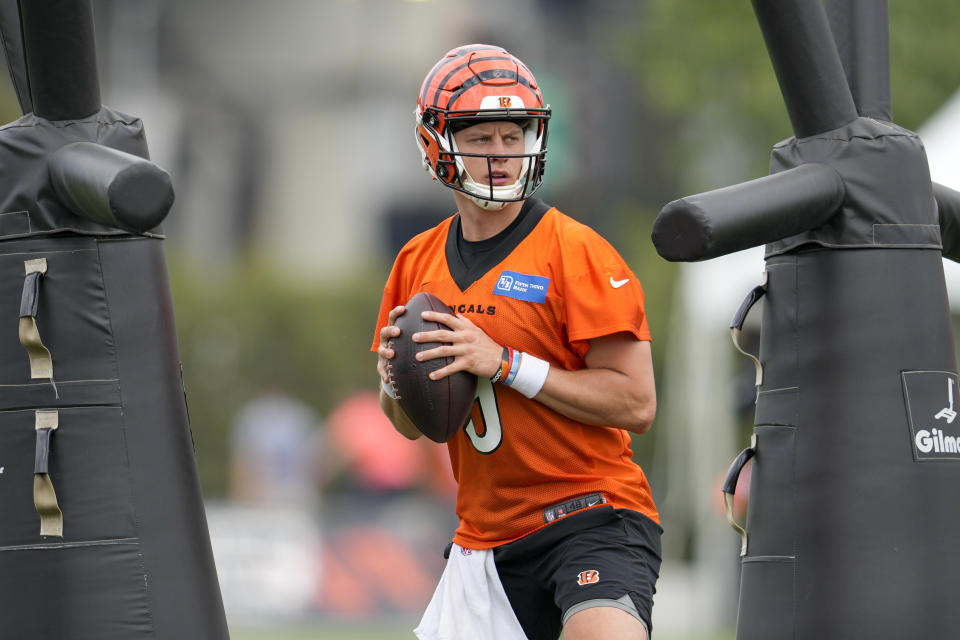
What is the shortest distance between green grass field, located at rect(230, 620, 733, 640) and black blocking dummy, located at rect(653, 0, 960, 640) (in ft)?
26.1

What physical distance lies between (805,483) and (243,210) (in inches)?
1284

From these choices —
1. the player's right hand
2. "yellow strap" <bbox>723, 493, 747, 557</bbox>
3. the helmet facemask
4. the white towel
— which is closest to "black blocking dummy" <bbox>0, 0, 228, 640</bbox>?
the player's right hand

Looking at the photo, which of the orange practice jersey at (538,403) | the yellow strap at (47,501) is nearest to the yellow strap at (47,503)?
the yellow strap at (47,501)

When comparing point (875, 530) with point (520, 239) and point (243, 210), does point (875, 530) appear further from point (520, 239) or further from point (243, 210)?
point (243, 210)

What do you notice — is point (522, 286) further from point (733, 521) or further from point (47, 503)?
point (47, 503)

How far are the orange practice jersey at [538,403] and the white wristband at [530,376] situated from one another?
151 millimetres

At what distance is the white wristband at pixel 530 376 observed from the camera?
15.3 ft

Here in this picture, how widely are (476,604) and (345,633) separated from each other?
7.74 metres

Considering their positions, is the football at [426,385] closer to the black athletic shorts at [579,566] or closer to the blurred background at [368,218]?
the black athletic shorts at [579,566]

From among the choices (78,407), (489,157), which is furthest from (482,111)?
(78,407)

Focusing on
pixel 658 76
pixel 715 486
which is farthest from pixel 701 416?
pixel 658 76

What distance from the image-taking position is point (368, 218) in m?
35.0

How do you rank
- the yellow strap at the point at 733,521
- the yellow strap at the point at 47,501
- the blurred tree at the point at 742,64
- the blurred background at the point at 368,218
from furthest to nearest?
the blurred tree at the point at 742,64 < the blurred background at the point at 368,218 < the yellow strap at the point at 733,521 < the yellow strap at the point at 47,501

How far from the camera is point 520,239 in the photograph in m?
4.96
